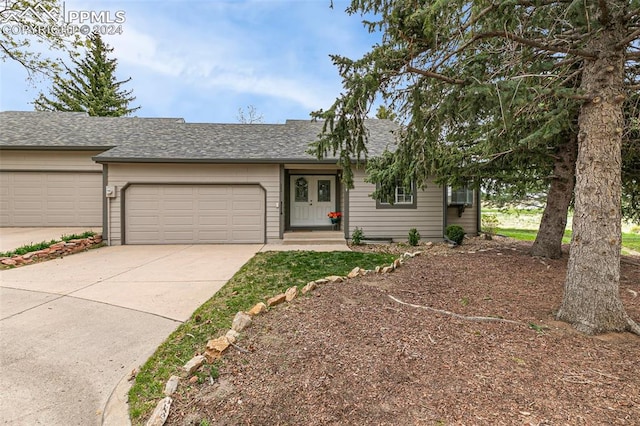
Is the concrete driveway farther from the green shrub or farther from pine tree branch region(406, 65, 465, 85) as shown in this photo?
the green shrub

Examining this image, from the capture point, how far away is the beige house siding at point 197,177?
8820 mm

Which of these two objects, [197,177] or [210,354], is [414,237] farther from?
[210,354]

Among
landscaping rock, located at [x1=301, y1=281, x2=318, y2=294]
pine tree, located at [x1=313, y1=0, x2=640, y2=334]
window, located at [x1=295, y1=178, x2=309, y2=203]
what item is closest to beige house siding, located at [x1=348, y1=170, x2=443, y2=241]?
window, located at [x1=295, y1=178, x2=309, y2=203]

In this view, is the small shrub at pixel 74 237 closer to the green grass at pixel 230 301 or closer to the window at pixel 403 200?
the green grass at pixel 230 301

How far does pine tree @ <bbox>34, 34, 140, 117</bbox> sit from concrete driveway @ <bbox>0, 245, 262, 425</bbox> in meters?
21.9

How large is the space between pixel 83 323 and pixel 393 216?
790cm

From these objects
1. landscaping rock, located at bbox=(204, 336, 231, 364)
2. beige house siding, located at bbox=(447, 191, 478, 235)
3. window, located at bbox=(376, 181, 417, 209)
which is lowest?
landscaping rock, located at bbox=(204, 336, 231, 364)

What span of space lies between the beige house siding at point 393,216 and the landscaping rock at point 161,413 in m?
7.70

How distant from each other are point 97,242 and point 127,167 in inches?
90.9

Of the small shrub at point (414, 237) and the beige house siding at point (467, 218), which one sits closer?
the small shrub at point (414, 237)

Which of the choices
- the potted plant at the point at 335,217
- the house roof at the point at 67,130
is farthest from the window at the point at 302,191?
the house roof at the point at 67,130

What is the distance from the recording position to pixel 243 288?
4.64 meters

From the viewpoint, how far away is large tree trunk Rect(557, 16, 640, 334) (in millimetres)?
2758

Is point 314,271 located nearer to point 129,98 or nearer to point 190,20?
point 190,20
